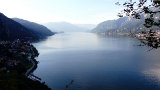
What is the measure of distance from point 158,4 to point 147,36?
1.76 m

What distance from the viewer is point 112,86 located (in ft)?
146

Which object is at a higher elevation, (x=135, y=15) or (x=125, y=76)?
(x=135, y=15)

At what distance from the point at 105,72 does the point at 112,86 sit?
13502 millimetres

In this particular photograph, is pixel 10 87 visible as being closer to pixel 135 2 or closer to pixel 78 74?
pixel 135 2

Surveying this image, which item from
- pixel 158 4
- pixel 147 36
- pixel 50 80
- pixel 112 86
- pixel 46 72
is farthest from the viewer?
pixel 46 72

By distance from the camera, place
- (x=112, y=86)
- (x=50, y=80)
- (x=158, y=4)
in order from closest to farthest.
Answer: (x=158, y=4)
(x=112, y=86)
(x=50, y=80)

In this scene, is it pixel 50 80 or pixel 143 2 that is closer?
pixel 143 2

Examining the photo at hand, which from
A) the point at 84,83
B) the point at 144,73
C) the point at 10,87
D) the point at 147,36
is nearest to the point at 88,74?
the point at 84,83

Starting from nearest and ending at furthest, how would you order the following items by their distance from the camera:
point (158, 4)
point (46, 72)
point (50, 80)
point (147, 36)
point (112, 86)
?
point (158, 4) → point (147, 36) → point (112, 86) → point (50, 80) → point (46, 72)

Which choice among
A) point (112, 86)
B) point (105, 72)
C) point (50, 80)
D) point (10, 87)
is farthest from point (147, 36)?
point (105, 72)

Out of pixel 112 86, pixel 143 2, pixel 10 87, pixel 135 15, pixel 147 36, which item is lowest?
pixel 112 86

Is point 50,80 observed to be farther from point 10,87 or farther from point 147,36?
point 147,36

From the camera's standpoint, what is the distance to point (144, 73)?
183 feet

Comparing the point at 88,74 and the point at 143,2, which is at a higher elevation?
the point at 143,2
